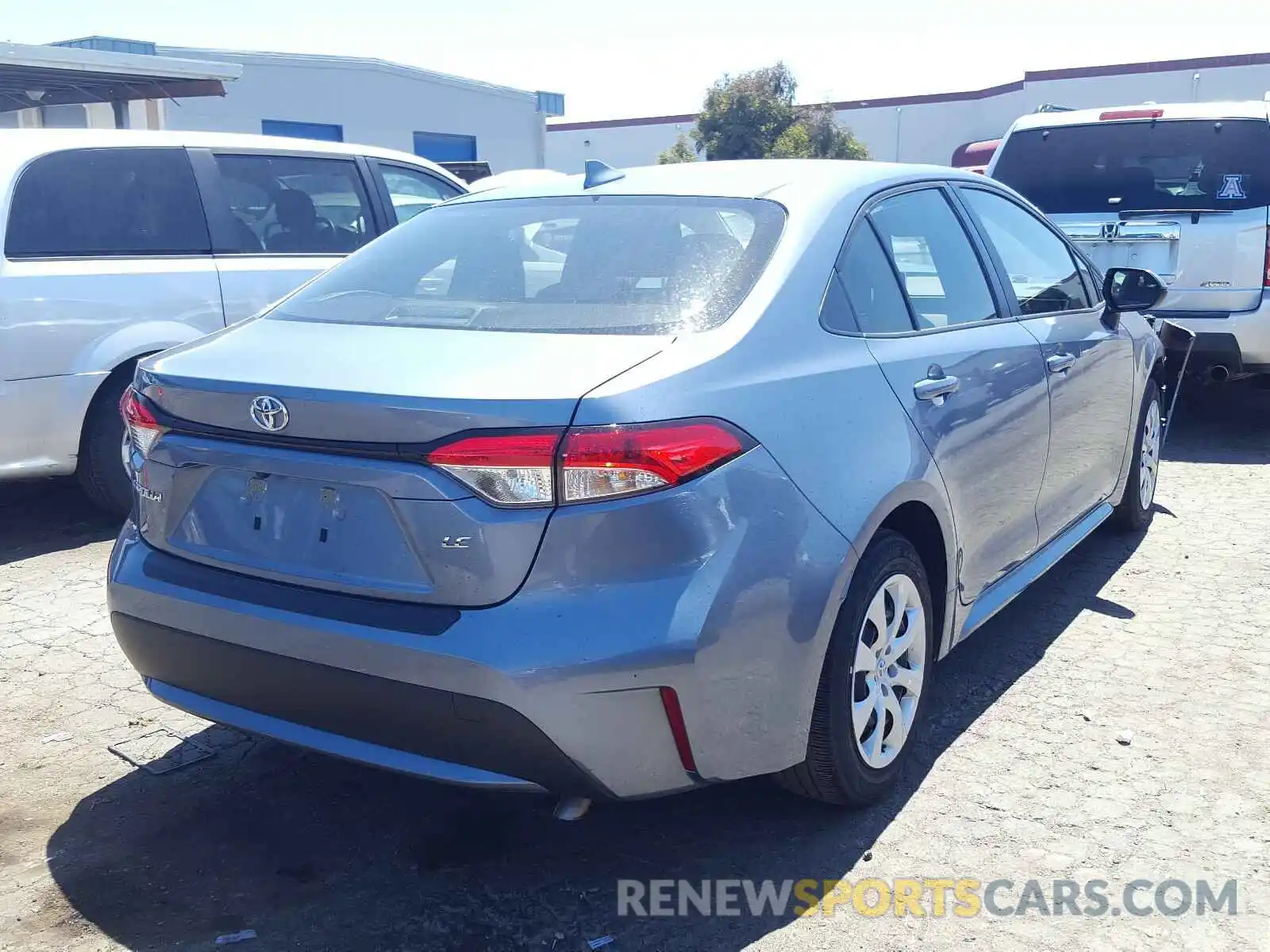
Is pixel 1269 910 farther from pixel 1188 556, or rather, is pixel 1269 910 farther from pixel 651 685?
pixel 1188 556

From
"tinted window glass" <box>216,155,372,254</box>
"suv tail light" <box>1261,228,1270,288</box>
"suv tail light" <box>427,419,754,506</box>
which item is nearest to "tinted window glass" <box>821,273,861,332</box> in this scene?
"suv tail light" <box>427,419,754,506</box>

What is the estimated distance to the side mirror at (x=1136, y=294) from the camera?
191 inches

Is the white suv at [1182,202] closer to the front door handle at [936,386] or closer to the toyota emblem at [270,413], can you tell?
the front door handle at [936,386]

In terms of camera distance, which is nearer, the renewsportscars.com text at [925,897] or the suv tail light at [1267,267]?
the renewsportscars.com text at [925,897]

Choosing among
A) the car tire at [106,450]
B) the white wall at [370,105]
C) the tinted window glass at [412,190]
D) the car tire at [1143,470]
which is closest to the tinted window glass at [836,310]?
the car tire at [1143,470]

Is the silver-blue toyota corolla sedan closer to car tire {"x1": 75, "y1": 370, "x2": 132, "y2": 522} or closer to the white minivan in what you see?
the white minivan

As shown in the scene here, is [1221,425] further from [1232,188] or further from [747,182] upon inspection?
[747,182]

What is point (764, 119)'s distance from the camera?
4172 centimetres

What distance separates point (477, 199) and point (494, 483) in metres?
1.66

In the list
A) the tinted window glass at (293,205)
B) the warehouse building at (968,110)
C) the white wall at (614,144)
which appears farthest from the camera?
the white wall at (614,144)

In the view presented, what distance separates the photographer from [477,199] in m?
3.80

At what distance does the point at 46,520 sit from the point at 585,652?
470 centimetres

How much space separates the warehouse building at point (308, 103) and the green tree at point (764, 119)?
19.1 feet

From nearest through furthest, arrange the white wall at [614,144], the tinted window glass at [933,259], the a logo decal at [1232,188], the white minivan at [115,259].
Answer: the tinted window glass at [933,259] → the white minivan at [115,259] → the a logo decal at [1232,188] → the white wall at [614,144]
